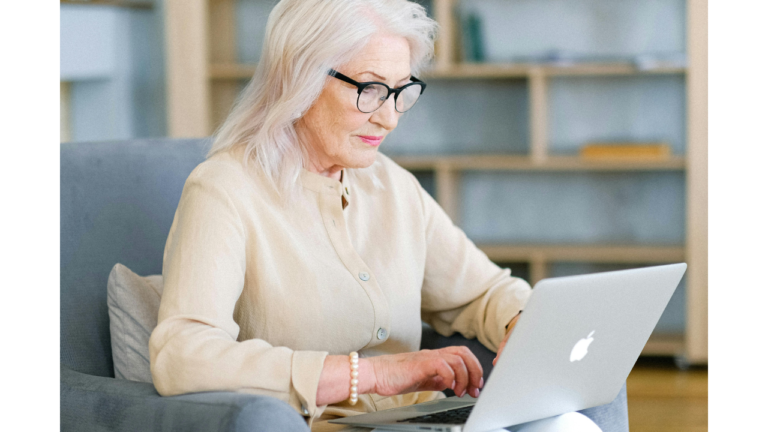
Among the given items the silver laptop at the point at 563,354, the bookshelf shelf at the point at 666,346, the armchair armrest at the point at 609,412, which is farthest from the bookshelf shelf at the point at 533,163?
the silver laptop at the point at 563,354

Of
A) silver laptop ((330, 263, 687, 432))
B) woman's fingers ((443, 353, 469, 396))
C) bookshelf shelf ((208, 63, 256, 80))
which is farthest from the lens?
bookshelf shelf ((208, 63, 256, 80))

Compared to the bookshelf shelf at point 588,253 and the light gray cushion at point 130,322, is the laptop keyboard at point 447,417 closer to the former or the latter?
the light gray cushion at point 130,322

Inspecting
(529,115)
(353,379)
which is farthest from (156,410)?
(529,115)

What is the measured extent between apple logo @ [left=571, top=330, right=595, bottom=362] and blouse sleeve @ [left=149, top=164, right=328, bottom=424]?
13.6 inches

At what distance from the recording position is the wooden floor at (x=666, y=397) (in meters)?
2.54

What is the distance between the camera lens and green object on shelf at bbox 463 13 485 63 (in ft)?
10.7

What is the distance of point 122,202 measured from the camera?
155 centimetres

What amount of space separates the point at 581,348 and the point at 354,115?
1.78ft

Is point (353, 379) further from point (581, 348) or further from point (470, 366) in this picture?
point (581, 348)

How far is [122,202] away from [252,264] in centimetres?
46

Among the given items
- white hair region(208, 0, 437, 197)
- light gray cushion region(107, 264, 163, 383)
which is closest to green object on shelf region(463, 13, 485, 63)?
white hair region(208, 0, 437, 197)

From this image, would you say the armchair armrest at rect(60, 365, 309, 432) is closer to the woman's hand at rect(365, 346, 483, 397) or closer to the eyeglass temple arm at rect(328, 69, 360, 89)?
the woman's hand at rect(365, 346, 483, 397)
